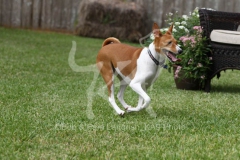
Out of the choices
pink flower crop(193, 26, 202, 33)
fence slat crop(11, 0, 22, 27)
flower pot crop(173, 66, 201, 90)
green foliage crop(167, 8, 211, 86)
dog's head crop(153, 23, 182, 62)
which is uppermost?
dog's head crop(153, 23, 182, 62)

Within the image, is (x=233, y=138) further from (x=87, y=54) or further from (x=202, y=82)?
(x=87, y=54)

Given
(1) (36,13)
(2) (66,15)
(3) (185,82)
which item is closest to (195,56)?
(3) (185,82)

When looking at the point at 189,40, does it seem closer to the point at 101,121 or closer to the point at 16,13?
the point at 101,121

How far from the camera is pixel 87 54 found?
36.3 feet

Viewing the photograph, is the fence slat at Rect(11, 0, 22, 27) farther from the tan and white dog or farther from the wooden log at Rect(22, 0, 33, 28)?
the tan and white dog

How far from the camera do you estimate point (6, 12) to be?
1505cm

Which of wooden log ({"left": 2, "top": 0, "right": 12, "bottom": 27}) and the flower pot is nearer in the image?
the flower pot

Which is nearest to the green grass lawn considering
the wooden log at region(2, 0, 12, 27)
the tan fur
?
the tan fur

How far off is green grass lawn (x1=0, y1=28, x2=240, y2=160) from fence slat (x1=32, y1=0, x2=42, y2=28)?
678cm

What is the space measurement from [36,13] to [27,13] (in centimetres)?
28

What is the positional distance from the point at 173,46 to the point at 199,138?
1081 millimetres

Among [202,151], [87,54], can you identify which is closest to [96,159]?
[202,151]

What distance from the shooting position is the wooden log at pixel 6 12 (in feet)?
49.2

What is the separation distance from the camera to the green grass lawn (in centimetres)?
371
